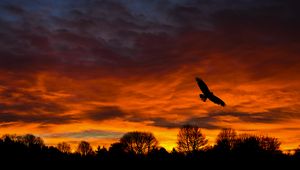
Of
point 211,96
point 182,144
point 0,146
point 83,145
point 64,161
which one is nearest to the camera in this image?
point 211,96

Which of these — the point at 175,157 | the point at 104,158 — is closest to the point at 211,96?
the point at 175,157

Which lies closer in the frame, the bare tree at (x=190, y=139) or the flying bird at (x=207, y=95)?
the flying bird at (x=207, y=95)

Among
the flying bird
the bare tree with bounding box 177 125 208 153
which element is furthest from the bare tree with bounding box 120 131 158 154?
the flying bird

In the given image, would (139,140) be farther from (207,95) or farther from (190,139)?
(207,95)

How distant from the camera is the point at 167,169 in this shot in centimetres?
3278

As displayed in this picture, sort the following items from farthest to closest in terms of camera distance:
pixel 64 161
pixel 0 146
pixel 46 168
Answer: pixel 0 146 → pixel 64 161 → pixel 46 168

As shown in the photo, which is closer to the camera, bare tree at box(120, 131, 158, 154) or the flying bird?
the flying bird

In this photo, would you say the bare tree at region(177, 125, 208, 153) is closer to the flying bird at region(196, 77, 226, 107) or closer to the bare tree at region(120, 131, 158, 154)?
the bare tree at region(120, 131, 158, 154)

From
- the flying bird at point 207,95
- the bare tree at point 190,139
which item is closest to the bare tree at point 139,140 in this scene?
the bare tree at point 190,139

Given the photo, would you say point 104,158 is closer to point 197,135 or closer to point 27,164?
point 27,164

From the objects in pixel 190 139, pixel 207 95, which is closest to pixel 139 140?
pixel 190 139

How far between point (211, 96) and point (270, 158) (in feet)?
35.0

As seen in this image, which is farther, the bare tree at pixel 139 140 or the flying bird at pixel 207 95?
the bare tree at pixel 139 140

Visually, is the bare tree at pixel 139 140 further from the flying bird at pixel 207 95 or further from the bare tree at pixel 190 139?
the flying bird at pixel 207 95
